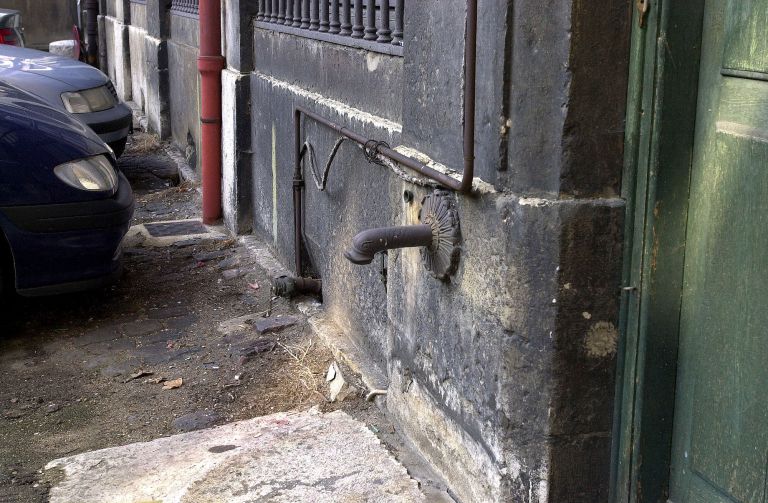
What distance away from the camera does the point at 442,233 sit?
9.87ft

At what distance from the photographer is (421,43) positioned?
3.21 meters

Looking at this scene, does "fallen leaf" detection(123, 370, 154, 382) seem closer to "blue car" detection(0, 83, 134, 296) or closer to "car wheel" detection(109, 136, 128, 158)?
"blue car" detection(0, 83, 134, 296)

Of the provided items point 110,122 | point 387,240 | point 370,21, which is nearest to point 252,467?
point 387,240

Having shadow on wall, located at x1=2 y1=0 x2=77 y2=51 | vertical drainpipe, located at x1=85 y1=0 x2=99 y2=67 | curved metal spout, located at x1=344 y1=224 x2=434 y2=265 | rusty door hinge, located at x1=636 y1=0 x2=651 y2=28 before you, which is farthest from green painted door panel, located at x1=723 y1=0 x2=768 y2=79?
shadow on wall, located at x1=2 y1=0 x2=77 y2=51

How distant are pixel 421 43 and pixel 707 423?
1.53 m

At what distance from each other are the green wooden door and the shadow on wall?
21907 millimetres

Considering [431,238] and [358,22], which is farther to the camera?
[358,22]

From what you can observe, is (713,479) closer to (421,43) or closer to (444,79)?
(444,79)

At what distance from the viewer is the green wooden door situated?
222 centimetres

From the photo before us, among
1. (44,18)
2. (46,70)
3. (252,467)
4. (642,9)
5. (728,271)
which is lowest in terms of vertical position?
(252,467)

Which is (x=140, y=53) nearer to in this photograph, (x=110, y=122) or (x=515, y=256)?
(x=110, y=122)

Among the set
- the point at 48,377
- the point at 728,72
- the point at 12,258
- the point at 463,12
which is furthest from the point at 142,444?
the point at 728,72

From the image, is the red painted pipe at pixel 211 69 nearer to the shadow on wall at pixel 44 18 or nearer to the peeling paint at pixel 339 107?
the peeling paint at pixel 339 107

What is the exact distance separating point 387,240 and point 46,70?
6.59 metres
